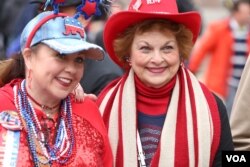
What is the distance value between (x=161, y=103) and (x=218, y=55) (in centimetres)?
550

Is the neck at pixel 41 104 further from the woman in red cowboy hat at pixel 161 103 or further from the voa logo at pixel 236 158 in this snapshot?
the voa logo at pixel 236 158

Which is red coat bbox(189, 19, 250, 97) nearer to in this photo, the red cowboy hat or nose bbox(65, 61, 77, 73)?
the red cowboy hat

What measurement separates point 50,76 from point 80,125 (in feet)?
1.11

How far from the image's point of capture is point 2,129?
4852 mm

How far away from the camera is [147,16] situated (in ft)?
17.5

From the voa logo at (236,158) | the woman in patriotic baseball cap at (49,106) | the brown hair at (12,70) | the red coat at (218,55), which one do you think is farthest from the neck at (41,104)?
the red coat at (218,55)

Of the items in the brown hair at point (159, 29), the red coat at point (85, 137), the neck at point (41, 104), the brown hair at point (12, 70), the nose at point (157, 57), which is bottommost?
the red coat at point (85, 137)

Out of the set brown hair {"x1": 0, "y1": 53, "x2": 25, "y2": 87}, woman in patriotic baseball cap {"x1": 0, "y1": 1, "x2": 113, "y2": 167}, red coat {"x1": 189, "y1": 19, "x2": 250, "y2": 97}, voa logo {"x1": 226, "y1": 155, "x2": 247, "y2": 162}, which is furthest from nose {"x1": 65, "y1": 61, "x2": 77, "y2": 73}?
red coat {"x1": 189, "y1": 19, "x2": 250, "y2": 97}

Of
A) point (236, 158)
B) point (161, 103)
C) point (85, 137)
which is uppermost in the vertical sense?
point (161, 103)

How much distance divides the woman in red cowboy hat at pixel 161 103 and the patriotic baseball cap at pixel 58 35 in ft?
1.29

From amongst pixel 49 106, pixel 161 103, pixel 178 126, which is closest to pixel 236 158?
pixel 178 126

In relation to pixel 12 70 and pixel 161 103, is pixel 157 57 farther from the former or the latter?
pixel 12 70

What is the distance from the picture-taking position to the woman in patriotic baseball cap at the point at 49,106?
15.9ft

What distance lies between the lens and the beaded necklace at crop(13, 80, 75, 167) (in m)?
4.87
